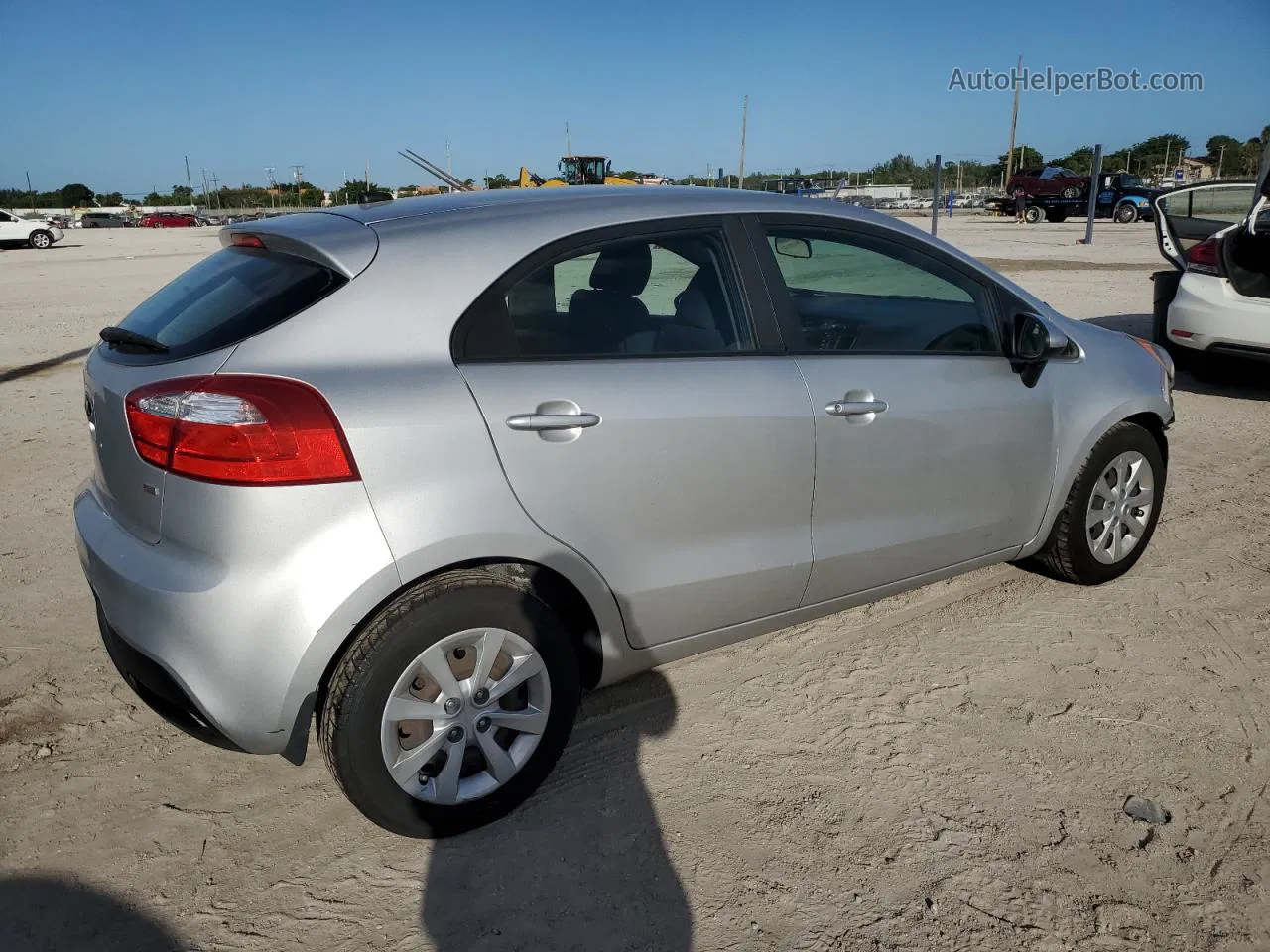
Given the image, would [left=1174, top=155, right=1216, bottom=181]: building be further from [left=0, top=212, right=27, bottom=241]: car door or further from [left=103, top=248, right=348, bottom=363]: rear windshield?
[left=103, top=248, right=348, bottom=363]: rear windshield

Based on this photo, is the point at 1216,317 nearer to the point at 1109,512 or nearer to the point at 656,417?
the point at 1109,512

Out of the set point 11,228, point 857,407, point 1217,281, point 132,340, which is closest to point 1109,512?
point 857,407

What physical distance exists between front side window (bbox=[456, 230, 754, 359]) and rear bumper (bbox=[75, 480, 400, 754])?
1.91 feet

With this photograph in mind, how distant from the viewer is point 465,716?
104 inches

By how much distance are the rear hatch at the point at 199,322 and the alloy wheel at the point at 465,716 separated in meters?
0.76

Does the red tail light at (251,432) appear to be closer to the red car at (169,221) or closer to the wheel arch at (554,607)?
the wheel arch at (554,607)

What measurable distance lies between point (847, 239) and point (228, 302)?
6.66 ft

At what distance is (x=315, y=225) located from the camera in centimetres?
283

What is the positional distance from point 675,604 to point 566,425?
686mm

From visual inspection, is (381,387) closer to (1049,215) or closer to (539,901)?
(539,901)

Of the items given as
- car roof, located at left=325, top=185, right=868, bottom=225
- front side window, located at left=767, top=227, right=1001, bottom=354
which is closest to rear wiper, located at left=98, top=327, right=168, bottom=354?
car roof, located at left=325, top=185, right=868, bottom=225

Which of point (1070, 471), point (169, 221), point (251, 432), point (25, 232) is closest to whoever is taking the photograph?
point (251, 432)

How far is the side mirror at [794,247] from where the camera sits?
3.25m

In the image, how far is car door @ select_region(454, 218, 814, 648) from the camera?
2.65 metres
